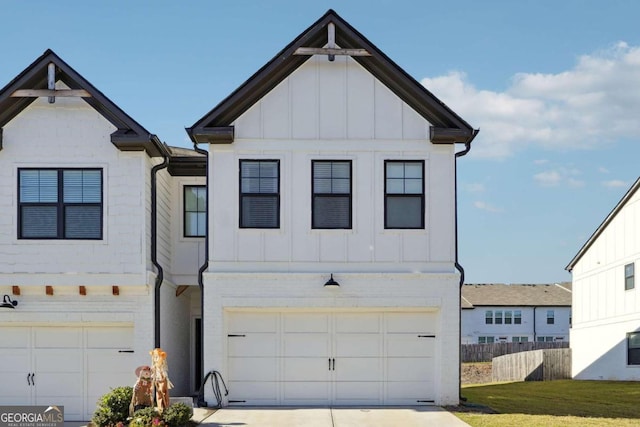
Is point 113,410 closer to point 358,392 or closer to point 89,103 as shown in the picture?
point 358,392

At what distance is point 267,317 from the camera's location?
59.4 ft

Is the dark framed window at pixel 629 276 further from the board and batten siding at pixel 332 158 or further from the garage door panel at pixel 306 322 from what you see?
the garage door panel at pixel 306 322

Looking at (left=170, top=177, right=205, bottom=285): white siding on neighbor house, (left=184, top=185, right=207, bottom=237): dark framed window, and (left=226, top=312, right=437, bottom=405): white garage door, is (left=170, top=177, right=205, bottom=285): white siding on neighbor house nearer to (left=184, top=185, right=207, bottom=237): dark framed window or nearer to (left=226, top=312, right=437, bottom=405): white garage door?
(left=184, top=185, right=207, bottom=237): dark framed window

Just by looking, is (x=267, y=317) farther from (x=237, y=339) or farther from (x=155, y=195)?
(x=155, y=195)

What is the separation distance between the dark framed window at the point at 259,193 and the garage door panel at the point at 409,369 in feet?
13.3

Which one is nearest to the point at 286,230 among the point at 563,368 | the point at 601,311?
the point at 601,311

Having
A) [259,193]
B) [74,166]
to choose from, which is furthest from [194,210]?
[74,166]

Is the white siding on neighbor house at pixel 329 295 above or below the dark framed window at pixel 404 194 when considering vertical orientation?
below

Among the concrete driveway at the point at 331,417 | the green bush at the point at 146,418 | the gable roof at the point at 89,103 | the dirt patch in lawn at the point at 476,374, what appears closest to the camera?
the green bush at the point at 146,418

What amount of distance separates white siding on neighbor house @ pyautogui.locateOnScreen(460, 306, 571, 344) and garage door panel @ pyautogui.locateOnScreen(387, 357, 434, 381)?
137 ft

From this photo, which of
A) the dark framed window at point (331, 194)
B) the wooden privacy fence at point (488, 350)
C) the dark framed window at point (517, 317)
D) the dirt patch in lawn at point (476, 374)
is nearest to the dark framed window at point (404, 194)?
the dark framed window at point (331, 194)

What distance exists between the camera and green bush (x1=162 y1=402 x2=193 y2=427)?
560 inches

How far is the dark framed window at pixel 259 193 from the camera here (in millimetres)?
17922

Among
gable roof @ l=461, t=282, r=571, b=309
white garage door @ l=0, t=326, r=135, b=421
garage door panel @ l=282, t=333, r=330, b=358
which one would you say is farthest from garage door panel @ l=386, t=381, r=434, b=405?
gable roof @ l=461, t=282, r=571, b=309
